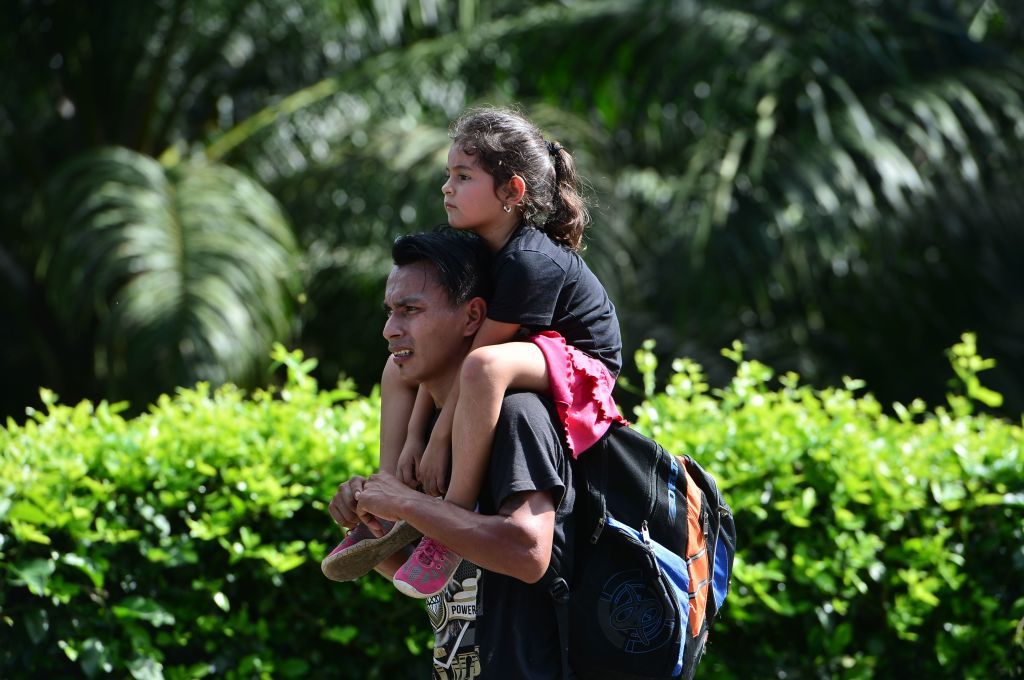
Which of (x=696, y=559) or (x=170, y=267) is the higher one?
(x=696, y=559)

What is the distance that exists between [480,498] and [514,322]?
1.12ft

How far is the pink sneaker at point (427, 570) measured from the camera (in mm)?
2143

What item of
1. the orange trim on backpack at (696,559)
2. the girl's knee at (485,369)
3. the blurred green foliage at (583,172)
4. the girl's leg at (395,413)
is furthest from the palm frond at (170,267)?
the girl's knee at (485,369)

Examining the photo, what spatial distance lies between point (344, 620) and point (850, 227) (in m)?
4.79

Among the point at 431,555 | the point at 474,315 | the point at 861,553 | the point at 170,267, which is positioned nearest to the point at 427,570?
the point at 431,555

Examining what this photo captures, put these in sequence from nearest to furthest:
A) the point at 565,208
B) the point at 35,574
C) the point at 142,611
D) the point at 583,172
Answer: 1. the point at 565,208
2. the point at 35,574
3. the point at 142,611
4. the point at 583,172

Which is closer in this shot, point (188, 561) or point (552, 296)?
point (552, 296)

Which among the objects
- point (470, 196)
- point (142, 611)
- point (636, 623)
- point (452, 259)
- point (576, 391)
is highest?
point (470, 196)

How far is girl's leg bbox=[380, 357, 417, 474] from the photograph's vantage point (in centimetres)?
243

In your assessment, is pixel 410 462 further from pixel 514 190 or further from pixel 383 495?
pixel 514 190

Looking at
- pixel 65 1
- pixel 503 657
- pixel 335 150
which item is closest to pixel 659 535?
pixel 503 657

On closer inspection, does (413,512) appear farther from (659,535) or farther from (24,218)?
(24,218)

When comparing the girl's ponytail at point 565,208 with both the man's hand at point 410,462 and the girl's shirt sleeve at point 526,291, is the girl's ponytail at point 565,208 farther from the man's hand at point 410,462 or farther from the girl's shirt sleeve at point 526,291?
the man's hand at point 410,462

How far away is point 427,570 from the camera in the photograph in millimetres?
2160
